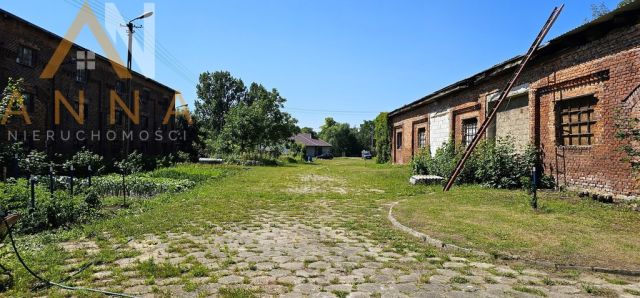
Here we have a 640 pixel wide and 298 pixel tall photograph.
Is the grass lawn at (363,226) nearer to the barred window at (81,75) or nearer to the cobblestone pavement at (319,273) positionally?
the cobblestone pavement at (319,273)

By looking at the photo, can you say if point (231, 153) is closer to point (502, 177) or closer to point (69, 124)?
point (69, 124)

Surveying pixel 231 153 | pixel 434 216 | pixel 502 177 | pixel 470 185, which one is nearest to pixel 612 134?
pixel 502 177

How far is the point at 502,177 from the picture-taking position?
1289 centimetres

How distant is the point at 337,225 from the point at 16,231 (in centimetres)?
577

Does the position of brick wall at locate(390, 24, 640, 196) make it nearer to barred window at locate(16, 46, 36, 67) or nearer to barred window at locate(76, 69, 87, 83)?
barred window at locate(16, 46, 36, 67)

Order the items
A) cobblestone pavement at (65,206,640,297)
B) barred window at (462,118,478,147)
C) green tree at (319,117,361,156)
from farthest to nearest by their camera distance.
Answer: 1. green tree at (319,117,361,156)
2. barred window at (462,118,478,147)
3. cobblestone pavement at (65,206,640,297)

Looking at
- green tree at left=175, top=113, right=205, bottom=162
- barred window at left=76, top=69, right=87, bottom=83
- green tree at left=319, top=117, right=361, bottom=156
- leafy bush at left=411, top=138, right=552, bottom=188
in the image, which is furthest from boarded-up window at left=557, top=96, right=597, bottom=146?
green tree at left=319, top=117, right=361, bottom=156

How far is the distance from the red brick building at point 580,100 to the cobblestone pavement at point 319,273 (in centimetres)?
625

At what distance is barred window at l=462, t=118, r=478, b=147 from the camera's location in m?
18.0

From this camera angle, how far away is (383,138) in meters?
32.7

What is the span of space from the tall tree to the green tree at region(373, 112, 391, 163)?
147 ft

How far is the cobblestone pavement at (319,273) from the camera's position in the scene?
4.12 metres

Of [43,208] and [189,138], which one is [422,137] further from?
[189,138]

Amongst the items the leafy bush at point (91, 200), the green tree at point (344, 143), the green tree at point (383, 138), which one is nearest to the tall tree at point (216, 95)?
the green tree at point (344, 143)
